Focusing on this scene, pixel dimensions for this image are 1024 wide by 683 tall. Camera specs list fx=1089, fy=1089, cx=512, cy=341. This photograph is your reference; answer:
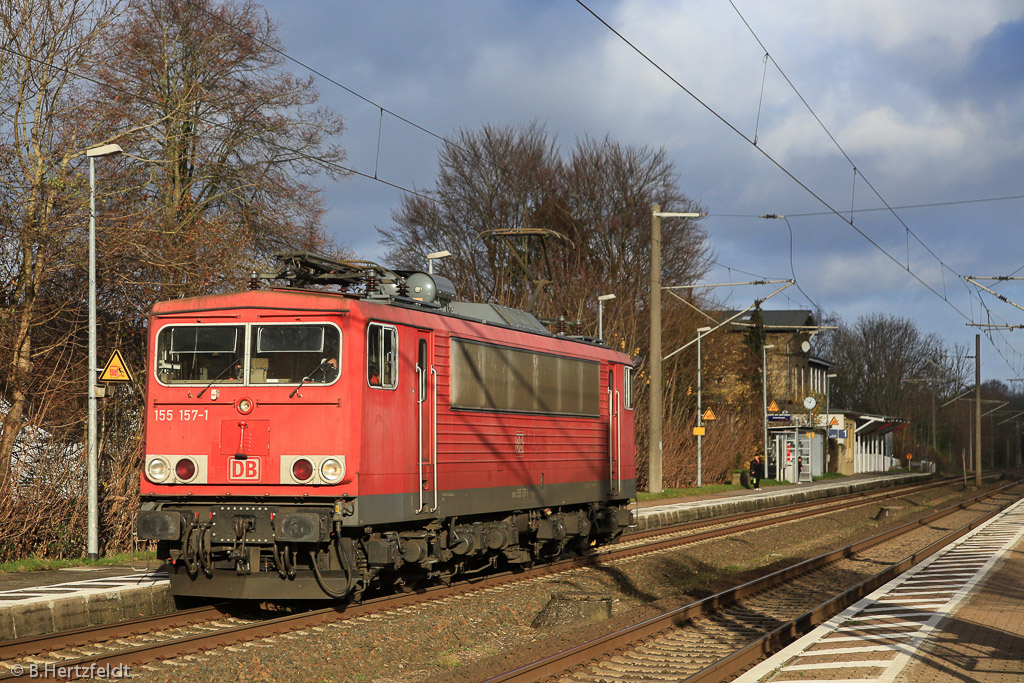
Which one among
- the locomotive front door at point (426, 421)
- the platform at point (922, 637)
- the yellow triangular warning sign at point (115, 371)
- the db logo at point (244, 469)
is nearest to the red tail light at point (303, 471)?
the db logo at point (244, 469)

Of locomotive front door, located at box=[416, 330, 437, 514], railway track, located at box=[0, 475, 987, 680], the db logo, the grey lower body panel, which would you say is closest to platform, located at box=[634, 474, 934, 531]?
the grey lower body panel

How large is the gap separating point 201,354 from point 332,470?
2.13 m

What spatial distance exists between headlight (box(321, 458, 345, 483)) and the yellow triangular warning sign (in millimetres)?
5258

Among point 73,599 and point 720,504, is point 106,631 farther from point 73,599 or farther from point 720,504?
point 720,504

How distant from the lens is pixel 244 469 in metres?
11.4

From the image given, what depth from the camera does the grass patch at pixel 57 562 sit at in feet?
45.8

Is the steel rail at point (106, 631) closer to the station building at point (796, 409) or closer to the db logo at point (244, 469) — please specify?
A: the db logo at point (244, 469)

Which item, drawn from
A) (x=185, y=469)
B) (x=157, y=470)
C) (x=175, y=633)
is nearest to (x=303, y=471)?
(x=185, y=469)

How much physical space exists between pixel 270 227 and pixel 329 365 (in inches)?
561

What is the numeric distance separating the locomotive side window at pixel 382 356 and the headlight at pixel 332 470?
3.15 feet

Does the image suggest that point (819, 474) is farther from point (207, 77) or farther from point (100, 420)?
point (100, 420)

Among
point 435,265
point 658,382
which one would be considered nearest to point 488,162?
point 435,265

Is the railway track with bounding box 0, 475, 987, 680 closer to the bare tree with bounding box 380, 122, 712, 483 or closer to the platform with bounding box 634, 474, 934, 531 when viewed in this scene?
the platform with bounding box 634, 474, 934, 531

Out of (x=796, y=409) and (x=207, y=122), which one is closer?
(x=207, y=122)
